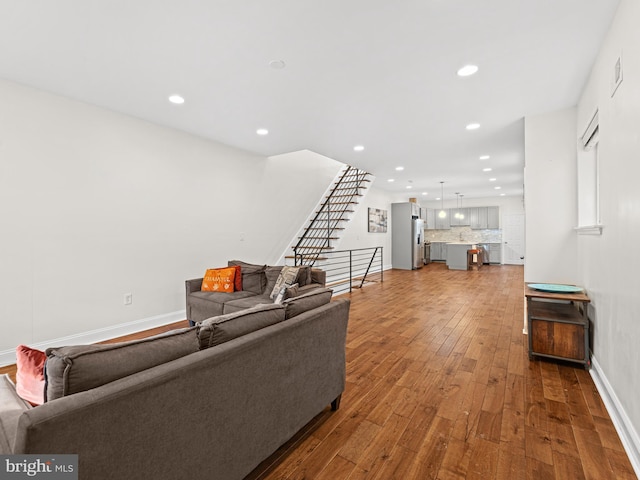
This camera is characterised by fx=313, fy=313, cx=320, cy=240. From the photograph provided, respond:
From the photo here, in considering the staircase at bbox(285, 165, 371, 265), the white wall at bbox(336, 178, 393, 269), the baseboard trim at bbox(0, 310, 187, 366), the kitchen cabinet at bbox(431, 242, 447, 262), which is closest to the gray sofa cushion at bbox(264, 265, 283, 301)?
the baseboard trim at bbox(0, 310, 187, 366)

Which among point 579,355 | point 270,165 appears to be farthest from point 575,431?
point 270,165

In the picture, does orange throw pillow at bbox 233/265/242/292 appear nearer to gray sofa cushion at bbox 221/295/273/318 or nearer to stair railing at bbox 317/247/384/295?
gray sofa cushion at bbox 221/295/273/318

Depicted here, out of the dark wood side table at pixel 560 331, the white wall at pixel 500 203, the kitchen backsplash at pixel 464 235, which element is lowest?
the dark wood side table at pixel 560 331

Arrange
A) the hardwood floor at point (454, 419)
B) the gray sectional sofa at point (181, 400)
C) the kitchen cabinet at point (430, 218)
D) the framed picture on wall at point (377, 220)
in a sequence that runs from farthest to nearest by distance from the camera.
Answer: the kitchen cabinet at point (430, 218)
the framed picture on wall at point (377, 220)
the hardwood floor at point (454, 419)
the gray sectional sofa at point (181, 400)

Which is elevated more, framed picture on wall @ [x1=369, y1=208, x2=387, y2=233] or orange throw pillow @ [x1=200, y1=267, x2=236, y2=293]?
framed picture on wall @ [x1=369, y1=208, x2=387, y2=233]

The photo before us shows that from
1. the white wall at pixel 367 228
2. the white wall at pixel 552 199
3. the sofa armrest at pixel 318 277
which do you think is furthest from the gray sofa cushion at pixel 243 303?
the white wall at pixel 367 228

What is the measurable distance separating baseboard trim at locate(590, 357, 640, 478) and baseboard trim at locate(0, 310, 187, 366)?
440 centimetres

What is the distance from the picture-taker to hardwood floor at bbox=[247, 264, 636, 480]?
1595 mm

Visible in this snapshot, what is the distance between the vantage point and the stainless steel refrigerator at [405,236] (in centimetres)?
986

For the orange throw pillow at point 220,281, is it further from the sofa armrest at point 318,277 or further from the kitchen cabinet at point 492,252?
the kitchen cabinet at point 492,252

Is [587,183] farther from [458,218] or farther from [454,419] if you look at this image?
[458,218]

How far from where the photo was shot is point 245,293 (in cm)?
376

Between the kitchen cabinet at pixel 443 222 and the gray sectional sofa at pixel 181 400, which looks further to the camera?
the kitchen cabinet at pixel 443 222

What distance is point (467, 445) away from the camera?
5.80ft
